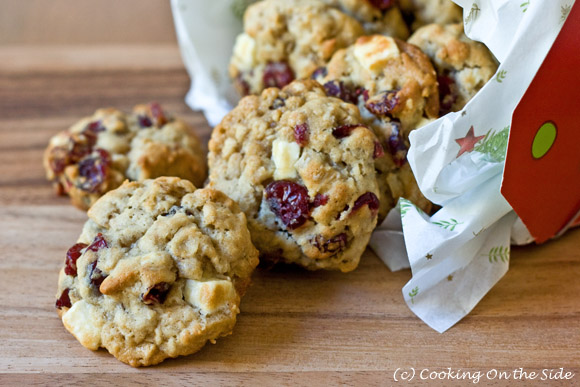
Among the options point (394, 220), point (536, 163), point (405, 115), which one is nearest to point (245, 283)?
point (394, 220)

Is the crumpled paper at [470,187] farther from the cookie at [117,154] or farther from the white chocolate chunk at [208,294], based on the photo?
the cookie at [117,154]

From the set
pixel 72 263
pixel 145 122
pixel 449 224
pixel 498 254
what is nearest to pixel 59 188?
pixel 145 122

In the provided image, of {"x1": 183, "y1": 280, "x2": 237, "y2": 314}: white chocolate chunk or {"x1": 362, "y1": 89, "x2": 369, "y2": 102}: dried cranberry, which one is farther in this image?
{"x1": 362, "y1": 89, "x2": 369, "y2": 102}: dried cranberry

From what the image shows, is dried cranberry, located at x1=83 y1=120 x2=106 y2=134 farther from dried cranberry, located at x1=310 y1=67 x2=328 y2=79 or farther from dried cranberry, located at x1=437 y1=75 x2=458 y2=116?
dried cranberry, located at x1=437 y1=75 x2=458 y2=116

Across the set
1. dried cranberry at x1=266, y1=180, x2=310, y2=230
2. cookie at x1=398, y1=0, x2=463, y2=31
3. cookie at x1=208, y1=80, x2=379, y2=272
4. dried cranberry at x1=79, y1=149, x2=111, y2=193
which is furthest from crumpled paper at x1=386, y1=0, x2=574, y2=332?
dried cranberry at x1=79, y1=149, x2=111, y2=193

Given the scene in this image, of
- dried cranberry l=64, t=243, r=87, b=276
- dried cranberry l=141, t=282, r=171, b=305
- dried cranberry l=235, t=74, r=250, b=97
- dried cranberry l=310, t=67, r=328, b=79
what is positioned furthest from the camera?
dried cranberry l=235, t=74, r=250, b=97

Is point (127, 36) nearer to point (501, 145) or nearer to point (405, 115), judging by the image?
point (405, 115)

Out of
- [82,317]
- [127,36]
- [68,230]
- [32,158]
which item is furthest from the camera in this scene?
[127,36]
